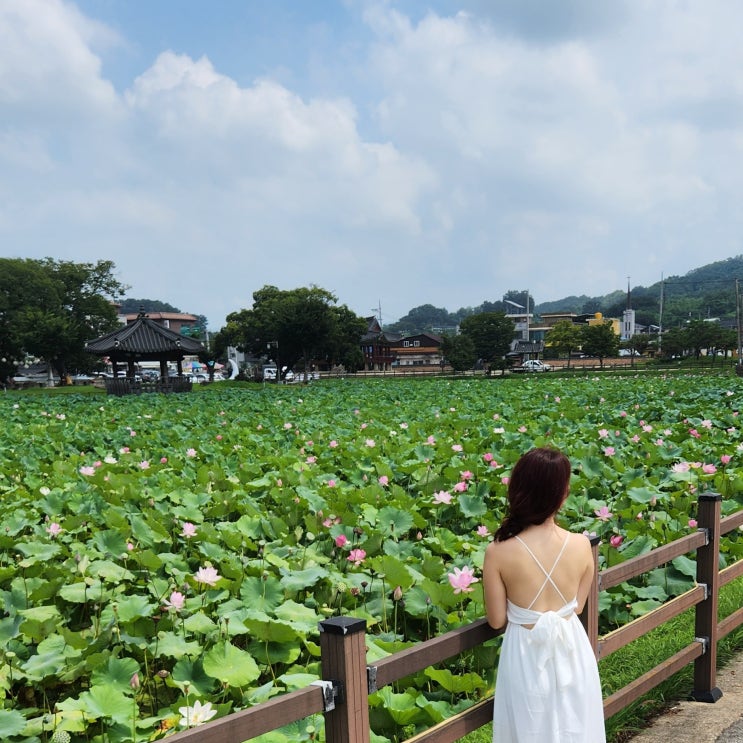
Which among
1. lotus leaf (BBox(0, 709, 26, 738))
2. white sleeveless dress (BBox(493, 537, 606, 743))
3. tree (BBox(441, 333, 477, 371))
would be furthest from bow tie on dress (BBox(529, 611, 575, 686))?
tree (BBox(441, 333, 477, 371))

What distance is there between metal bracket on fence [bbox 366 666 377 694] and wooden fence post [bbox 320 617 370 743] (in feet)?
0.07

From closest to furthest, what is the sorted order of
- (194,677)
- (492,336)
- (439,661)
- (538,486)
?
(439,661) → (538,486) → (194,677) → (492,336)

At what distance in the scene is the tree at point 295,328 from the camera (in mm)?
41938

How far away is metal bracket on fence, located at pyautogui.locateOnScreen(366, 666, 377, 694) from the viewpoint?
1.60m

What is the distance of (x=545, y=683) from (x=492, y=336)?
47659mm

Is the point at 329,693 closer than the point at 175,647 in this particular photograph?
Yes

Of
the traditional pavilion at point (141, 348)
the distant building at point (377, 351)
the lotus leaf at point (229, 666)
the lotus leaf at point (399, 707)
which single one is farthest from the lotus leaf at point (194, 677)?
the distant building at point (377, 351)

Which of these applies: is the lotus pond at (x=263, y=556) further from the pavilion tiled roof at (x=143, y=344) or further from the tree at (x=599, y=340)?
the tree at (x=599, y=340)

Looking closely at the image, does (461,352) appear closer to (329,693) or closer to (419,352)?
(419,352)

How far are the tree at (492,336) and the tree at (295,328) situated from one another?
8244 millimetres

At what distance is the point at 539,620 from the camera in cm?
190

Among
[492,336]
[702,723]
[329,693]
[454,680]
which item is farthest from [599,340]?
[329,693]

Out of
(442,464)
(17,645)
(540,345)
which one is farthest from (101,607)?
(540,345)

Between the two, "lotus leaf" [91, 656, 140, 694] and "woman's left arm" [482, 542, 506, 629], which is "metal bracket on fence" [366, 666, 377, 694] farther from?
"lotus leaf" [91, 656, 140, 694]
